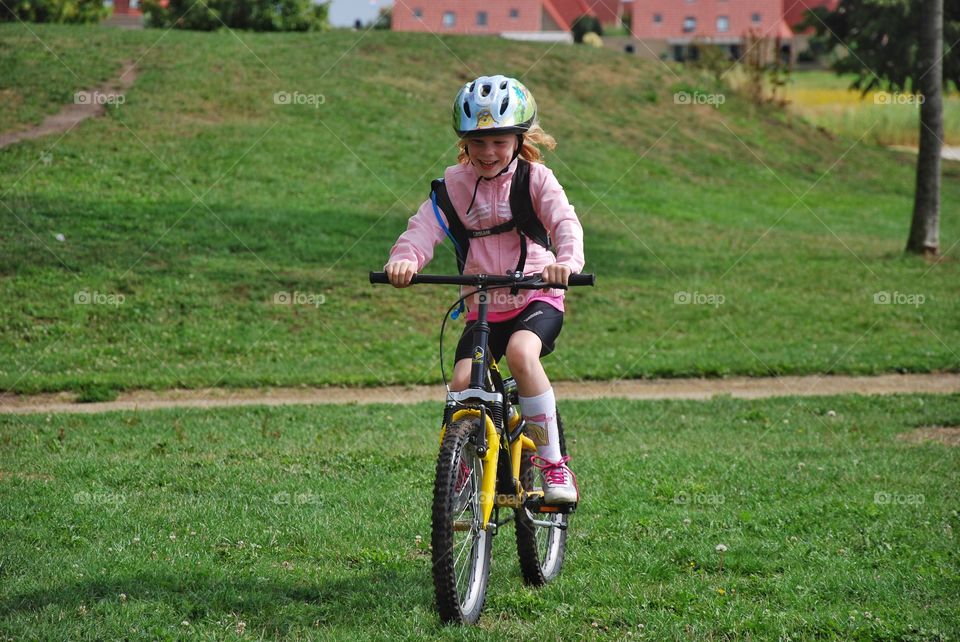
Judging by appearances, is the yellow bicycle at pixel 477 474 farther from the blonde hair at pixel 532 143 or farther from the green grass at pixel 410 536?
the blonde hair at pixel 532 143

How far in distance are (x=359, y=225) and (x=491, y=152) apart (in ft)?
44.6

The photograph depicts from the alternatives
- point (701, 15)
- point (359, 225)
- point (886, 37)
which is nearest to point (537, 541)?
point (359, 225)

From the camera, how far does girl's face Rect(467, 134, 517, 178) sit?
5039 millimetres

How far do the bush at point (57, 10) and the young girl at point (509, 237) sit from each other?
3395 cm

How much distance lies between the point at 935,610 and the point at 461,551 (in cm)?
224

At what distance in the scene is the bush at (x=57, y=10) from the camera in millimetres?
36188

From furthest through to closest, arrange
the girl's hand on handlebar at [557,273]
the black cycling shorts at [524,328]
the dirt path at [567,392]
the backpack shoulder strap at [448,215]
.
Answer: the dirt path at [567,392]
the backpack shoulder strap at [448,215]
the black cycling shorts at [524,328]
the girl's hand on handlebar at [557,273]

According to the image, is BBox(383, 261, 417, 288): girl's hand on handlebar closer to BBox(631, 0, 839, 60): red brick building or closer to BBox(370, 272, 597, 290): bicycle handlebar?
BBox(370, 272, 597, 290): bicycle handlebar

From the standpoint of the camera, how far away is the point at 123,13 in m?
49.7

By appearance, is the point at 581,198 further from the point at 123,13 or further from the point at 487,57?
the point at 123,13

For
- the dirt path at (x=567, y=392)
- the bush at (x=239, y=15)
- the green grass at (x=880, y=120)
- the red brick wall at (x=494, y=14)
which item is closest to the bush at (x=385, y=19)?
the bush at (x=239, y=15)

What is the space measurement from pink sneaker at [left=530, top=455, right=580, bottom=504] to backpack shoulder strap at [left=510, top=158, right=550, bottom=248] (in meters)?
1.06

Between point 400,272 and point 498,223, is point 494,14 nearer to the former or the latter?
point 498,223

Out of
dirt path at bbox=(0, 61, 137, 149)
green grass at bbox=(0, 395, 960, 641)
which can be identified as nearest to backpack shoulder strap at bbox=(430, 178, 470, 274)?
green grass at bbox=(0, 395, 960, 641)
